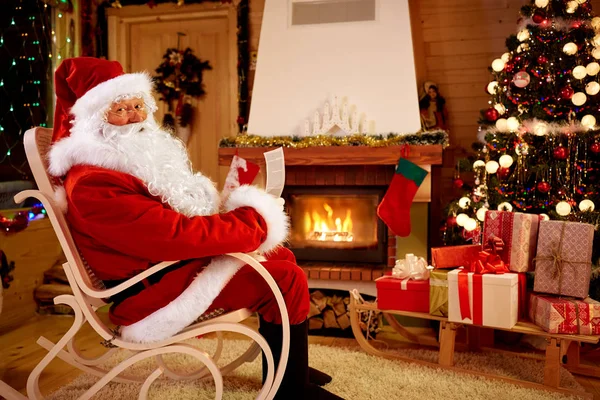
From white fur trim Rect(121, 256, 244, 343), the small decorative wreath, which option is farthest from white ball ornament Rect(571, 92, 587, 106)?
the small decorative wreath

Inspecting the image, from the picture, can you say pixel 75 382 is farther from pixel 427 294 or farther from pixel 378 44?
pixel 378 44

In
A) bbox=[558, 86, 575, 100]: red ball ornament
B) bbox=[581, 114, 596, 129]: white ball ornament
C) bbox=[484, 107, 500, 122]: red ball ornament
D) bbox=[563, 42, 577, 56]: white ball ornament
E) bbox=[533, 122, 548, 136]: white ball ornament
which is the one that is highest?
bbox=[563, 42, 577, 56]: white ball ornament

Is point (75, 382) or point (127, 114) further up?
point (127, 114)

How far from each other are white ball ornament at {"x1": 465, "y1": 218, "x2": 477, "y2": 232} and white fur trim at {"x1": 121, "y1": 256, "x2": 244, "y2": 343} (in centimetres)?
168

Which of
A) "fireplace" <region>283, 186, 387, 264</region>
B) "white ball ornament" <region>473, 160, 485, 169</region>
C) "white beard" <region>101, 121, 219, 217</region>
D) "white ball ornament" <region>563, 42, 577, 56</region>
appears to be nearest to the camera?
"white beard" <region>101, 121, 219, 217</region>

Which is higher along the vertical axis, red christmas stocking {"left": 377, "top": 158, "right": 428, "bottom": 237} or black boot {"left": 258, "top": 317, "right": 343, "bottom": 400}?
red christmas stocking {"left": 377, "top": 158, "right": 428, "bottom": 237}

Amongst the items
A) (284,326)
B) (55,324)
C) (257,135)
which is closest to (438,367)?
(284,326)

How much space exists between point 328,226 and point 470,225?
0.86m

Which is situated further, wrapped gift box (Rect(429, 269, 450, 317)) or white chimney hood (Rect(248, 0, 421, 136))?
white chimney hood (Rect(248, 0, 421, 136))

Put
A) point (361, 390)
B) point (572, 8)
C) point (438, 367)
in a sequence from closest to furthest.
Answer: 1. point (361, 390)
2. point (438, 367)
3. point (572, 8)

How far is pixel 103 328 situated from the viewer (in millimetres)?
1512

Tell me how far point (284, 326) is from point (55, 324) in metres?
2.09

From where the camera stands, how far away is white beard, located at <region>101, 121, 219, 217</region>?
1.60 metres

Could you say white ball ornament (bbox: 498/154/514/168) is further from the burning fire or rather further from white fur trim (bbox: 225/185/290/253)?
white fur trim (bbox: 225/185/290/253)
